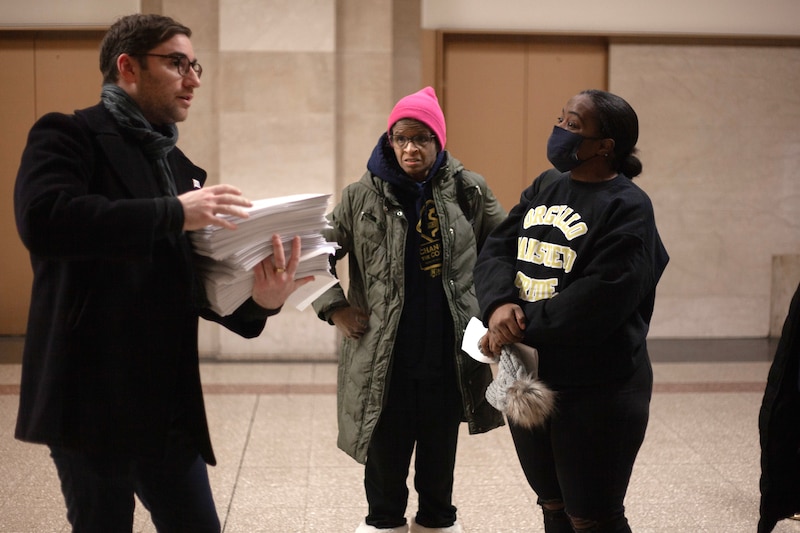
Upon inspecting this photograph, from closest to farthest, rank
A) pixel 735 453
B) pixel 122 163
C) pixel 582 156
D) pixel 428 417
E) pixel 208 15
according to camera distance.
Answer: pixel 122 163
pixel 582 156
pixel 428 417
pixel 735 453
pixel 208 15

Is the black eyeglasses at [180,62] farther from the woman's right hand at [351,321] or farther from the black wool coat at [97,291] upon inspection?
the woman's right hand at [351,321]

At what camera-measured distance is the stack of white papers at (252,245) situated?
195 cm

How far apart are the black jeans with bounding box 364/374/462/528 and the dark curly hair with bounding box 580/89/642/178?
3.39ft

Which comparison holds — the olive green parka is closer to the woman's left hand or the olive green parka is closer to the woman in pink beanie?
the woman in pink beanie

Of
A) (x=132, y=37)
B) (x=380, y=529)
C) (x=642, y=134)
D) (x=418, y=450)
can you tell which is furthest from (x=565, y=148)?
(x=642, y=134)

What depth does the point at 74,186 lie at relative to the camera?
1765 mm

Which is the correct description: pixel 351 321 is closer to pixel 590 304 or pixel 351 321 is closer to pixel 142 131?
pixel 590 304

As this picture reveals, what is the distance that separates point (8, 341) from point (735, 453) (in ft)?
19.8

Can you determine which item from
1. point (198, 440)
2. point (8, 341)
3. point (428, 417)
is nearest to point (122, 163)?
point (198, 440)

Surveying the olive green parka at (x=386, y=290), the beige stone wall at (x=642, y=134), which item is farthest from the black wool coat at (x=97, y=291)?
the beige stone wall at (x=642, y=134)

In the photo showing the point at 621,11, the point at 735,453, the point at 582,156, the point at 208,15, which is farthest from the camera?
the point at 621,11

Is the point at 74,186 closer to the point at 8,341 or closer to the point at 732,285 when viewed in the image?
the point at 8,341

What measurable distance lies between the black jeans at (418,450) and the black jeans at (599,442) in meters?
0.66

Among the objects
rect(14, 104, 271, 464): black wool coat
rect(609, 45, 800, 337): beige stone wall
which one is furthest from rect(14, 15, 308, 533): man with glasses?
rect(609, 45, 800, 337): beige stone wall
